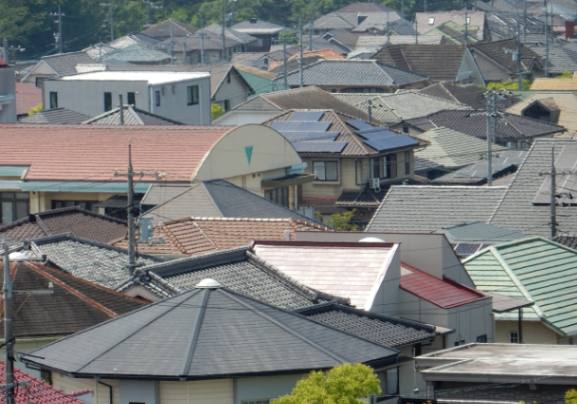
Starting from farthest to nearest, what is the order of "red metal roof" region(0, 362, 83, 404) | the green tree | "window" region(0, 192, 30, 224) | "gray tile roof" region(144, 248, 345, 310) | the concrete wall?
the concrete wall < "window" region(0, 192, 30, 224) < "gray tile roof" region(144, 248, 345, 310) < "red metal roof" region(0, 362, 83, 404) < the green tree

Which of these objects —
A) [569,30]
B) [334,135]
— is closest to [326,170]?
[334,135]

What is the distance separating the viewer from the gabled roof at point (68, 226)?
3525 centimetres

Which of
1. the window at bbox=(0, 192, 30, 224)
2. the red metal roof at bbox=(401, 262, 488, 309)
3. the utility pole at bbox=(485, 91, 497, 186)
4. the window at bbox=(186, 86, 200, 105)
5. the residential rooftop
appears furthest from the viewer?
the window at bbox=(186, 86, 200, 105)

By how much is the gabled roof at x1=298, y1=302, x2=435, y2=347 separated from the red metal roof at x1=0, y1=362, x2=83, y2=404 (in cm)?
455

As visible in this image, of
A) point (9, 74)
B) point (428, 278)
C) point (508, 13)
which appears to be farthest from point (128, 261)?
point (508, 13)

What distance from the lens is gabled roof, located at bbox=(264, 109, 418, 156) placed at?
5175 centimetres

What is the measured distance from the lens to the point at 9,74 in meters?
57.8

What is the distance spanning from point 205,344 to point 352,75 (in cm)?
5576

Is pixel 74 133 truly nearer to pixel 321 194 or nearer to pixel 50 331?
pixel 321 194

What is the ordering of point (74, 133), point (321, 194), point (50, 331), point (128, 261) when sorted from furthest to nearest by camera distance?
point (321, 194), point (74, 133), point (128, 261), point (50, 331)

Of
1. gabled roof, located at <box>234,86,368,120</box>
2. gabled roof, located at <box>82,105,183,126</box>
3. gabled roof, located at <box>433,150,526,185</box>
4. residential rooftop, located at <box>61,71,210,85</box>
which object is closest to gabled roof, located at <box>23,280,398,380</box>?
gabled roof, located at <box>82,105,183,126</box>

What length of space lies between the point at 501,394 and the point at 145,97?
38784 mm

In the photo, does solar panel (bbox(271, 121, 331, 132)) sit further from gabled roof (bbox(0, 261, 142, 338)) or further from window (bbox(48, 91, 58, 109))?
gabled roof (bbox(0, 261, 142, 338))

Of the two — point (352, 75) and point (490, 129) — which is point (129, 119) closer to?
point (490, 129)
